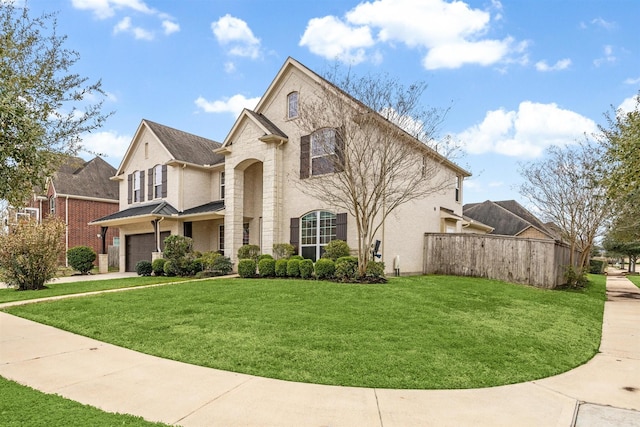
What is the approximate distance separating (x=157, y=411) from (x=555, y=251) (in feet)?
53.4

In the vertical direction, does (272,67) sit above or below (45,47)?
above

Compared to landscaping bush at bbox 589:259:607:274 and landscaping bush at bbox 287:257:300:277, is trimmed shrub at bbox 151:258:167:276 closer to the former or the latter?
landscaping bush at bbox 287:257:300:277

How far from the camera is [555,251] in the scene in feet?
51.1

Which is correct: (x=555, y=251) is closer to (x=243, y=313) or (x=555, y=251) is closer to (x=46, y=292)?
(x=243, y=313)

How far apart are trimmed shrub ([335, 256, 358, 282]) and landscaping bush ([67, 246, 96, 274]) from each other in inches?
631

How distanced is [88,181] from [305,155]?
2287 cm

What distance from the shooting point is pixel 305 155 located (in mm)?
16609

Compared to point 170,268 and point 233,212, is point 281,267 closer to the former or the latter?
point 233,212

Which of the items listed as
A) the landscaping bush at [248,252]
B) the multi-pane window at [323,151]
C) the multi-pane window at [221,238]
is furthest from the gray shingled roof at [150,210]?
the multi-pane window at [323,151]

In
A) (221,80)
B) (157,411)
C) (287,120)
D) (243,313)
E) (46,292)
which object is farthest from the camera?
(287,120)

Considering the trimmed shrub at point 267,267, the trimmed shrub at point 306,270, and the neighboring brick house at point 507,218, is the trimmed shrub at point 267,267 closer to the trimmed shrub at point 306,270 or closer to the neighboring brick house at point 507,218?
the trimmed shrub at point 306,270

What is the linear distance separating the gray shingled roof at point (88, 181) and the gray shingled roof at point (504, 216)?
108ft

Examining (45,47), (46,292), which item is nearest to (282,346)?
(45,47)

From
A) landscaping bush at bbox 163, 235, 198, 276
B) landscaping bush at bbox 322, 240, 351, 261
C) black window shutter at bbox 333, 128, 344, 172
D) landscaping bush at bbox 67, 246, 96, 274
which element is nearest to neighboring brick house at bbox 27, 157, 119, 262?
landscaping bush at bbox 67, 246, 96, 274
